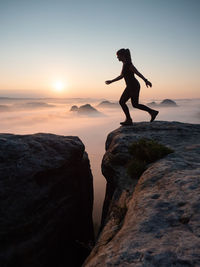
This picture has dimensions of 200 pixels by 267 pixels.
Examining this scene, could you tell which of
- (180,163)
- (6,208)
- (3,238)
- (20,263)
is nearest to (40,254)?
(20,263)

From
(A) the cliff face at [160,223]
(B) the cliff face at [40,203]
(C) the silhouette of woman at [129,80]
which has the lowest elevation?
(B) the cliff face at [40,203]

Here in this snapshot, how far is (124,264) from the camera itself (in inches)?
102

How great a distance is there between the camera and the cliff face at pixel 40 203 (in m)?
6.68

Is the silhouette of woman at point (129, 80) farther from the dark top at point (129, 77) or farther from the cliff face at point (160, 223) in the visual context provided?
the cliff face at point (160, 223)

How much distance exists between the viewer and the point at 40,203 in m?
7.55

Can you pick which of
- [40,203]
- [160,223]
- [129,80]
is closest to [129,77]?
[129,80]

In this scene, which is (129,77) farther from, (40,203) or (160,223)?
(160,223)

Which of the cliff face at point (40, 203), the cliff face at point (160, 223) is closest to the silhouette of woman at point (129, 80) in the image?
the cliff face at point (40, 203)

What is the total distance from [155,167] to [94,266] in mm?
3515

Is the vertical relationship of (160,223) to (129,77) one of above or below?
below

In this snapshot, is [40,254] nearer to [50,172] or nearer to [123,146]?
[50,172]

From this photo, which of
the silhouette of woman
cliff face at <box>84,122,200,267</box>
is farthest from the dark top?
cliff face at <box>84,122,200,267</box>

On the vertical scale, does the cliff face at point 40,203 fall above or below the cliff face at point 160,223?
below

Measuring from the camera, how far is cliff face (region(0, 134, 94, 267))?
6.68 metres
